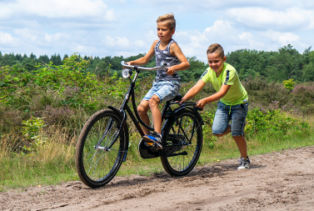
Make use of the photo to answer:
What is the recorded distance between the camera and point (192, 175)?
6535mm

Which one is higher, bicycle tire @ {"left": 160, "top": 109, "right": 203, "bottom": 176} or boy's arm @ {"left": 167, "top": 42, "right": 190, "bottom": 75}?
boy's arm @ {"left": 167, "top": 42, "right": 190, "bottom": 75}

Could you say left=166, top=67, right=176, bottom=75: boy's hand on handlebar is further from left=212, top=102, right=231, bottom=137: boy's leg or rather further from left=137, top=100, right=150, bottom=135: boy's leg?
left=212, top=102, right=231, bottom=137: boy's leg

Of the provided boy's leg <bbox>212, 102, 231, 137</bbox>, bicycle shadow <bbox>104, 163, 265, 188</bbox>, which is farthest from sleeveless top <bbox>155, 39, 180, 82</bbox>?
bicycle shadow <bbox>104, 163, 265, 188</bbox>

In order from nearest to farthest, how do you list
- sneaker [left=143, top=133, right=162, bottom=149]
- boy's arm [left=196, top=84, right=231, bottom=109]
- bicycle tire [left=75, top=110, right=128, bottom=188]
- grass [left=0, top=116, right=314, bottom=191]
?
bicycle tire [left=75, top=110, right=128, bottom=188] → sneaker [left=143, top=133, right=162, bottom=149] → boy's arm [left=196, top=84, right=231, bottom=109] → grass [left=0, top=116, right=314, bottom=191]

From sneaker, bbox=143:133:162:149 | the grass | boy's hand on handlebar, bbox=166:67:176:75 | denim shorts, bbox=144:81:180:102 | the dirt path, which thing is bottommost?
the dirt path

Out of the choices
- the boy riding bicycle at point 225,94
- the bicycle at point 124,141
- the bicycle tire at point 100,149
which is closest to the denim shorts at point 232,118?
the boy riding bicycle at point 225,94

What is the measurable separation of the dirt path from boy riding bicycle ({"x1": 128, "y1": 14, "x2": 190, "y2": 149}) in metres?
0.73

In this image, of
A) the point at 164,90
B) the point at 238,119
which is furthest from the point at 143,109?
the point at 238,119

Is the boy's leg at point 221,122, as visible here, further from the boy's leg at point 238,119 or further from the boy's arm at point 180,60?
the boy's arm at point 180,60

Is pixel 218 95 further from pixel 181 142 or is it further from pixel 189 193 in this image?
pixel 189 193

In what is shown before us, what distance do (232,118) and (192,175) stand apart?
1072 mm

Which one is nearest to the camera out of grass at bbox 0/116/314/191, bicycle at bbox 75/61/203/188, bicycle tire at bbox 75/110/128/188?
bicycle tire at bbox 75/110/128/188

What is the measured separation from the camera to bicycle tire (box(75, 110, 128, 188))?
526 cm

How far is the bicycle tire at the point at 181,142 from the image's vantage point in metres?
6.25
